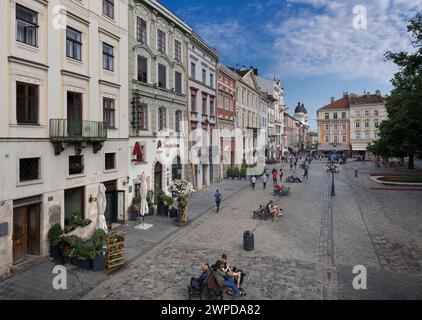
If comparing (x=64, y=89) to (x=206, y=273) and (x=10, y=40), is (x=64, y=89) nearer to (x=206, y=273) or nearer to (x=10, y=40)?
(x=10, y=40)

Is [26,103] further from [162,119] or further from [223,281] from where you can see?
[162,119]

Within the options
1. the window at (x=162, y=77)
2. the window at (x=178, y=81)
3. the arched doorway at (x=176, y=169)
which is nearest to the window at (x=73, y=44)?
the window at (x=162, y=77)

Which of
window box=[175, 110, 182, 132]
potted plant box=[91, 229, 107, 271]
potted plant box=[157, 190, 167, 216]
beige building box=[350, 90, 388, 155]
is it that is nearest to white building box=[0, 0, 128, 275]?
potted plant box=[157, 190, 167, 216]

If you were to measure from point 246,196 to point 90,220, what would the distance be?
→ 50.8 feet

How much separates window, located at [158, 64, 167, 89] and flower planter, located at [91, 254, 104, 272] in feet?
48.5

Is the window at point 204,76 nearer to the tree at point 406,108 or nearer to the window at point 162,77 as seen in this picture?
the window at point 162,77

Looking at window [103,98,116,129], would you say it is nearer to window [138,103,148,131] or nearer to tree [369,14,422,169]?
window [138,103,148,131]

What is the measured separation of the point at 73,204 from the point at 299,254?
35.5 ft

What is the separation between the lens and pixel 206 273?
10062mm

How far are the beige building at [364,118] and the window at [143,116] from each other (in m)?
71.6

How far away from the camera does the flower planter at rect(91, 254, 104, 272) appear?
12.0m
